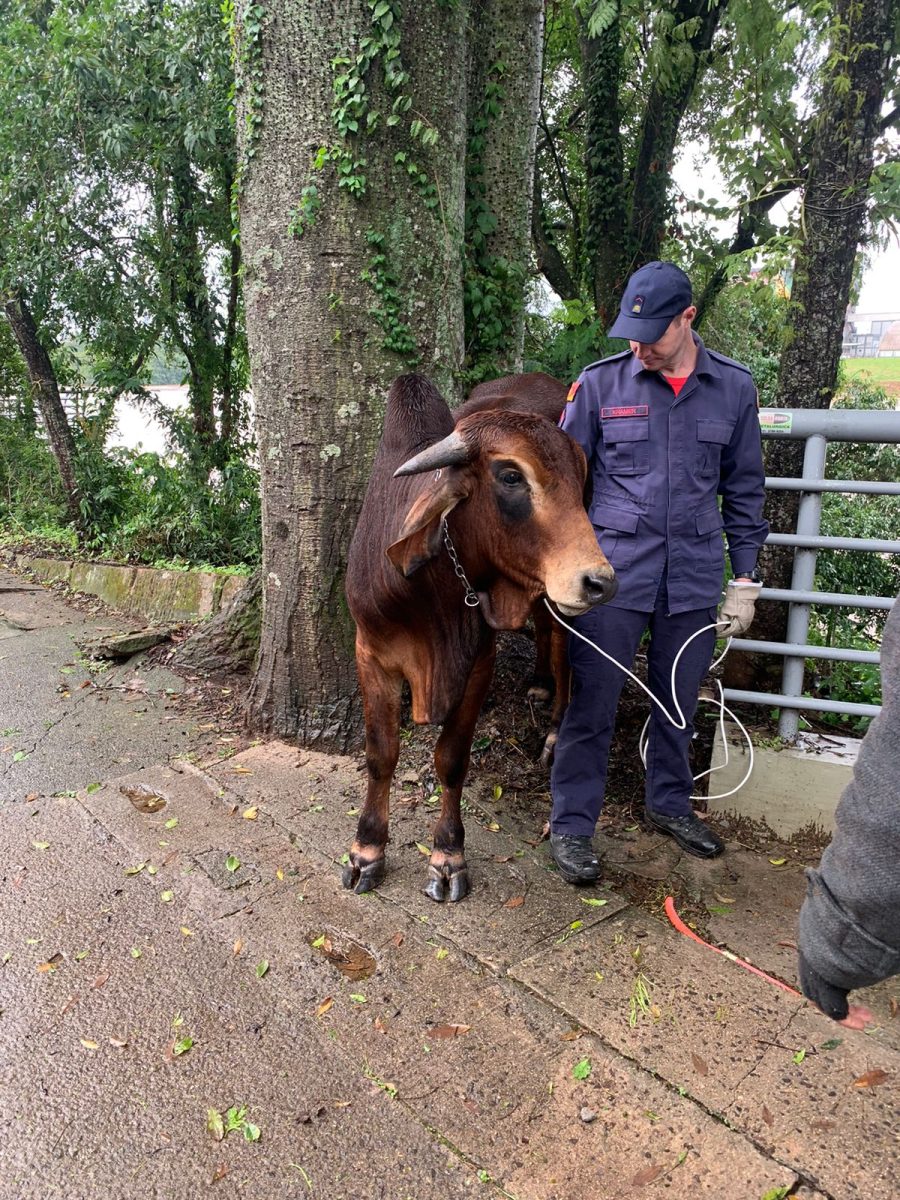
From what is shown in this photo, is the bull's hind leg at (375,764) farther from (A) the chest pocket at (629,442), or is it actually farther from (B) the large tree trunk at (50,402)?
(B) the large tree trunk at (50,402)

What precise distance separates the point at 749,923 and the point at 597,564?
1481 mm

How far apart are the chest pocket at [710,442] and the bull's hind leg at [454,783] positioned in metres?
1.04

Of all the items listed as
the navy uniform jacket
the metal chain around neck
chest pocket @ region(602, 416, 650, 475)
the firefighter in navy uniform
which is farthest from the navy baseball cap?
the metal chain around neck

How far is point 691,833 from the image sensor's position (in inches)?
135

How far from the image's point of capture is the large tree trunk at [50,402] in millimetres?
9281

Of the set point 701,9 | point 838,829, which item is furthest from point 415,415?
point 701,9

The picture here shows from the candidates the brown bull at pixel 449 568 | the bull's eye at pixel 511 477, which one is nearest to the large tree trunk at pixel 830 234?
the brown bull at pixel 449 568

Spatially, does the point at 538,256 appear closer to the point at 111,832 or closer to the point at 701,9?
the point at 701,9

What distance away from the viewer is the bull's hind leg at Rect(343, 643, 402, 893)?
308 cm

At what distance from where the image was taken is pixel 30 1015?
8.17ft

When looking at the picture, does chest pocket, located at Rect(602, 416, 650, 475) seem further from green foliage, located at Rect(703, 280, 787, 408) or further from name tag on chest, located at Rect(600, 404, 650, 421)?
green foliage, located at Rect(703, 280, 787, 408)

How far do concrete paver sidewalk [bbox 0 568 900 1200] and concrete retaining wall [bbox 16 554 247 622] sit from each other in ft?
10.7

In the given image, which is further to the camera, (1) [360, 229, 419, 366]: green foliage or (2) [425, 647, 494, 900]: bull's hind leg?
(1) [360, 229, 419, 366]: green foliage

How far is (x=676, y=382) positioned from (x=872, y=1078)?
224 cm
